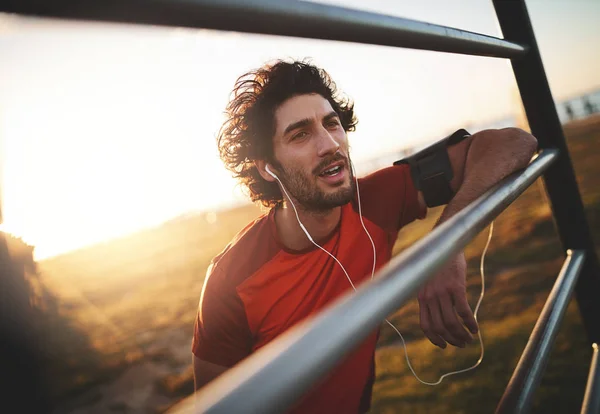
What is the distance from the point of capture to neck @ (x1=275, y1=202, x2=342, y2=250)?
7.49 ft

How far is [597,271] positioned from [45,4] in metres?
1.56

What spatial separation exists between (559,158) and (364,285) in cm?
114

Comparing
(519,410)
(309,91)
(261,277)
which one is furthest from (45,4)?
(309,91)

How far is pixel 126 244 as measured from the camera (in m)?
34.8

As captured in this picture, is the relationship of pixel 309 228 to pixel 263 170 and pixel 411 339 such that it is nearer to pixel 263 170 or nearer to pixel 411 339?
pixel 263 170

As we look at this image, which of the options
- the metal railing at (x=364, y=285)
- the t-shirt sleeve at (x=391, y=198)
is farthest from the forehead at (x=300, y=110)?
the metal railing at (x=364, y=285)

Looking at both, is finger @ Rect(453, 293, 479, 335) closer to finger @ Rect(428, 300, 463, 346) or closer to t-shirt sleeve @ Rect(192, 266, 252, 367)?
finger @ Rect(428, 300, 463, 346)

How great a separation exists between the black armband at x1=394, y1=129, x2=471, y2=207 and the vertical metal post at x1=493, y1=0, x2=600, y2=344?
668 mm

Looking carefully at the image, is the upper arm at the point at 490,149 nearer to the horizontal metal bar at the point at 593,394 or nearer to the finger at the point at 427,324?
the horizontal metal bar at the point at 593,394

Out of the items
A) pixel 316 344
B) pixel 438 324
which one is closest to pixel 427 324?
pixel 438 324

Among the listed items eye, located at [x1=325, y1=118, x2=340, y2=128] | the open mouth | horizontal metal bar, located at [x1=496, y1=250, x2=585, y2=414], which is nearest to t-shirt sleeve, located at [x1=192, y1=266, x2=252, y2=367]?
the open mouth

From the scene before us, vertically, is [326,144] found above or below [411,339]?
above

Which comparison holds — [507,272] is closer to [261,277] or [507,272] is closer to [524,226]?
[524,226]

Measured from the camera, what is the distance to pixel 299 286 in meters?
2.11
